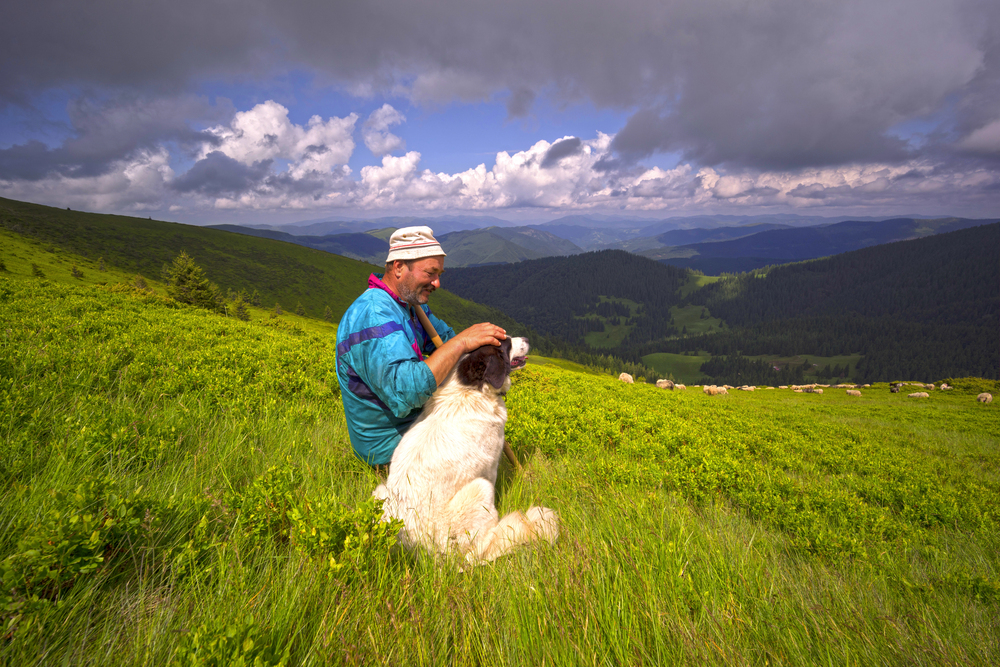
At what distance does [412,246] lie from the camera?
3.65 metres

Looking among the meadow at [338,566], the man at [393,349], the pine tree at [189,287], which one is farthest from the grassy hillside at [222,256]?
the man at [393,349]

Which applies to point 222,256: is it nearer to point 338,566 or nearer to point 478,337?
point 478,337

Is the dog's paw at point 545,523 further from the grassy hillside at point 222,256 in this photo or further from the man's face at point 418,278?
the grassy hillside at point 222,256

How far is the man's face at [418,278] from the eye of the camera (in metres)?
3.66

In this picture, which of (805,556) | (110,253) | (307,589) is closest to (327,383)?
(307,589)

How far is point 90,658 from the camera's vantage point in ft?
4.66

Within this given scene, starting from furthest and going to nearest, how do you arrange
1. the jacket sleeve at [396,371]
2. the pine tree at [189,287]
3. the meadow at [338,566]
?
the pine tree at [189,287]
the jacket sleeve at [396,371]
the meadow at [338,566]

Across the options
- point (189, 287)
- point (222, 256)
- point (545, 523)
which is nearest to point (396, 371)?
point (545, 523)

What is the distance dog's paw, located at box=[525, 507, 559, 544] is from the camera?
282 centimetres

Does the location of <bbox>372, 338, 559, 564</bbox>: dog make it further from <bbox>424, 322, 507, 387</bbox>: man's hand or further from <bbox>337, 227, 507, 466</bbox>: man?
<bbox>337, 227, 507, 466</bbox>: man

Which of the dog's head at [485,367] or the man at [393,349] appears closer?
the man at [393,349]

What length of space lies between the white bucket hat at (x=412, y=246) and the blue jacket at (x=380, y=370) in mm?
373

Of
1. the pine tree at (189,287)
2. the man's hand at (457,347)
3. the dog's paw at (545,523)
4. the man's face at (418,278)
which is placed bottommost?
the pine tree at (189,287)

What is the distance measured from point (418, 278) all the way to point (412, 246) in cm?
31
